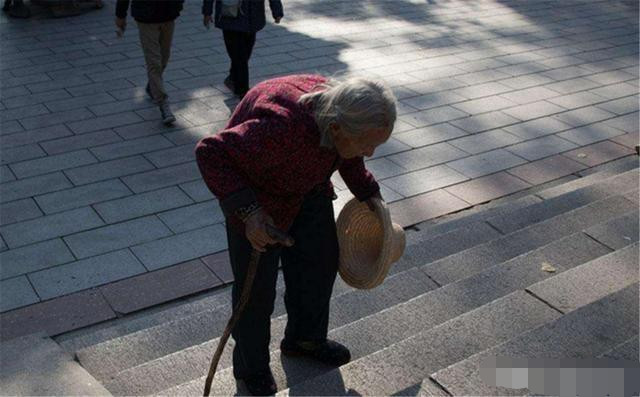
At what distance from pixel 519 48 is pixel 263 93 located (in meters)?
6.85

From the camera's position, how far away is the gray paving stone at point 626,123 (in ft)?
22.1

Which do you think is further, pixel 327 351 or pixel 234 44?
pixel 234 44

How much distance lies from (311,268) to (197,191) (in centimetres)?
255

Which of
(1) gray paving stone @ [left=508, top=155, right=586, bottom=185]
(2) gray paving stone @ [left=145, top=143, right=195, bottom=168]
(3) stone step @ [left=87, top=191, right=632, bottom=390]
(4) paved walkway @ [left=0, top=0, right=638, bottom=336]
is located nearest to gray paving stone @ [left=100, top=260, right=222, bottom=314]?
(4) paved walkway @ [left=0, top=0, right=638, bottom=336]

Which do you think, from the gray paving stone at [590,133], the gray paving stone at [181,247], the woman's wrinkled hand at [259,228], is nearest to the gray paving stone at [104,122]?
the gray paving stone at [181,247]

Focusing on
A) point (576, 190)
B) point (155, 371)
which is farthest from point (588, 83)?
point (155, 371)

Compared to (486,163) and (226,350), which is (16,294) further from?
(486,163)

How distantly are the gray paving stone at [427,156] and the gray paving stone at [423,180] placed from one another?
94 mm

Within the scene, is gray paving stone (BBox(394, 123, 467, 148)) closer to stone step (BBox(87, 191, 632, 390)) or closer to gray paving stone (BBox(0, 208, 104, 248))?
stone step (BBox(87, 191, 632, 390))

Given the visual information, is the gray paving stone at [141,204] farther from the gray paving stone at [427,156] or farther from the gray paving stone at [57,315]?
the gray paving stone at [427,156]

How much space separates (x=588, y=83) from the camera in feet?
25.7

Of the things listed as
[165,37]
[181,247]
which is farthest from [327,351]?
[165,37]

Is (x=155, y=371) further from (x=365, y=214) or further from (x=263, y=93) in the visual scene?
(x=263, y=93)

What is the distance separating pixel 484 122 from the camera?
22.2ft
